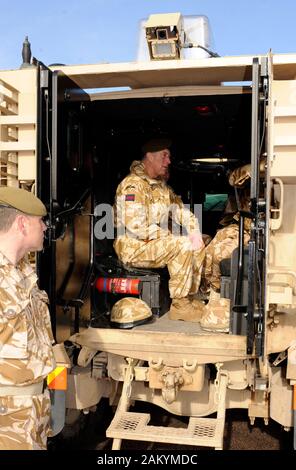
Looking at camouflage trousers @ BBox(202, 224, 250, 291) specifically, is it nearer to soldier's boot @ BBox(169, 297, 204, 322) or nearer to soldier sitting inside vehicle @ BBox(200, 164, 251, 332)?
soldier sitting inside vehicle @ BBox(200, 164, 251, 332)

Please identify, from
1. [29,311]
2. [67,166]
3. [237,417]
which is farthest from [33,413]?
[237,417]

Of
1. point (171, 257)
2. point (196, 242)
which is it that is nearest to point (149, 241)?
point (171, 257)

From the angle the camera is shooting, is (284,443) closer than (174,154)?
Yes

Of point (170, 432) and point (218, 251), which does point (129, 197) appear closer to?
point (218, 251)

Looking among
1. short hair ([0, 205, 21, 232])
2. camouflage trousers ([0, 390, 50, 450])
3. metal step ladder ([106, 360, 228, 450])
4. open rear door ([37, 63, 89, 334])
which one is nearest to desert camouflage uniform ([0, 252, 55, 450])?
camouflage trousers ([0, 390, 50, 450])

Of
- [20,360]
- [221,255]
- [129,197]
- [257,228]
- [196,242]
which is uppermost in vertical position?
[129,197]

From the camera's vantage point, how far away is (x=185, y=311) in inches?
154

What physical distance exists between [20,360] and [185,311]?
5.90 ft

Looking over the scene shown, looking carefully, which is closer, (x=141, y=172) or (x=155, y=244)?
(x=155, y=244)

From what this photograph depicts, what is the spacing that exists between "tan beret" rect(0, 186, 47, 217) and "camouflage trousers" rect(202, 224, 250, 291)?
6.58ft

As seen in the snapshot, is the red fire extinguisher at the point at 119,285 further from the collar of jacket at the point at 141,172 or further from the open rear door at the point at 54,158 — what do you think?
the collar of jacket at the point at 141,172

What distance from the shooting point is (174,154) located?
562 centimetres

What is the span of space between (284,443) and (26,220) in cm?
266
